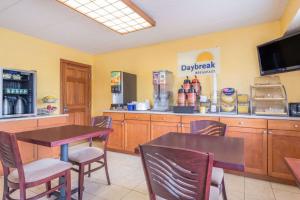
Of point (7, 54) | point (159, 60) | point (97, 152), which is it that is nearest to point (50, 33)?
point (7, 54)

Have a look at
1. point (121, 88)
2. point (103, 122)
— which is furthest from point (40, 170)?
point (121, 88)

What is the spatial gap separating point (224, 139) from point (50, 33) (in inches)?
137

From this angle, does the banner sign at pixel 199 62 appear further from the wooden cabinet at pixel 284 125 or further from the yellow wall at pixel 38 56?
the yellow wall at pixel 38 56

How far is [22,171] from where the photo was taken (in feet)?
4.91

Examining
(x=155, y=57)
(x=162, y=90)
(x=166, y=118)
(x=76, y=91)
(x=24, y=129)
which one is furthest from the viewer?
(x=76, y=91)

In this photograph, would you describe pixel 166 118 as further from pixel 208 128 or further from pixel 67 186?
pixel 67 186

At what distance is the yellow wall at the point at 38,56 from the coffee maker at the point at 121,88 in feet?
4.20

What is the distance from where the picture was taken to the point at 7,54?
315 cm

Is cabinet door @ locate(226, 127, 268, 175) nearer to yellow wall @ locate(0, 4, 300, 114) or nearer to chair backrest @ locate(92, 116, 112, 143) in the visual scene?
yellow wall @ locate(0, 4, 300, 114)

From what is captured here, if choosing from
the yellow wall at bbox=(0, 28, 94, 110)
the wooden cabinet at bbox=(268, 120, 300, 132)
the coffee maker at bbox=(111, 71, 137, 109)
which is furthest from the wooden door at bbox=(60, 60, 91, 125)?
the wooden cabinet at bbox=(268, 120, 300, 132)

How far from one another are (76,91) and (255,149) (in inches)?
155

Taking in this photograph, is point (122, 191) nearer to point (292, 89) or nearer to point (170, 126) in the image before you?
point (170, 126)

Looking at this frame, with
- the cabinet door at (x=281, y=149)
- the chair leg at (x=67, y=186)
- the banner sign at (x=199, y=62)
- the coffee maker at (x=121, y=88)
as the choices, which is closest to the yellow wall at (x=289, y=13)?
the banner sign at (x=199, y=62)

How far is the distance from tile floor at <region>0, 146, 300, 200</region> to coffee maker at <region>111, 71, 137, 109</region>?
150 centimetres
